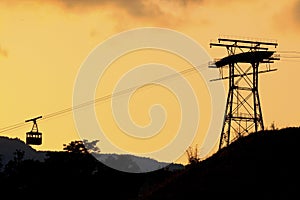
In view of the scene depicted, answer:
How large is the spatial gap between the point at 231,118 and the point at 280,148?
124 ft

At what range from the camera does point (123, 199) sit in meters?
78.1

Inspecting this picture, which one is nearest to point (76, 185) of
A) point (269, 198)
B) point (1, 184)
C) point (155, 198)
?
point (1, 184)

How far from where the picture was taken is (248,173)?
1693 inches

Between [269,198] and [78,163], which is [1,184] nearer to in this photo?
[78,163]

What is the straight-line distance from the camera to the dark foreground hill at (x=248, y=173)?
40.6m

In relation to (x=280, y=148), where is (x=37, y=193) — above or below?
above

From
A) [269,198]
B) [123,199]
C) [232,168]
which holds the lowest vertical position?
[269,198]

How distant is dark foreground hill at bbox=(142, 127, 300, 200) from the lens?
1598 inches

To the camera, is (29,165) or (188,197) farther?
(29,165)

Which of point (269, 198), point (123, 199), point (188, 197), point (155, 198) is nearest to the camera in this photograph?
point (269, 198)

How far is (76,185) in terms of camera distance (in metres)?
82.2

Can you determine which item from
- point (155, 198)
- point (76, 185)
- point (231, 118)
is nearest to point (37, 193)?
point (76, 185)

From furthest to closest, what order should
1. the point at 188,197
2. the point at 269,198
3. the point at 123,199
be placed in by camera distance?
the point at 123,199 → the point at 188,197 → the point at 269,198

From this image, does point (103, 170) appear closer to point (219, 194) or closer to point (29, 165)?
point (29, 165)
